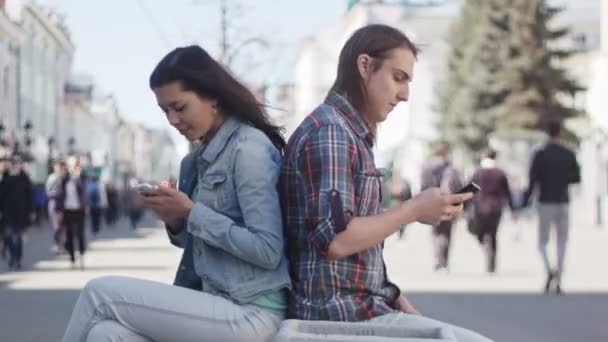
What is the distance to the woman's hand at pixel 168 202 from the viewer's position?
159 inches

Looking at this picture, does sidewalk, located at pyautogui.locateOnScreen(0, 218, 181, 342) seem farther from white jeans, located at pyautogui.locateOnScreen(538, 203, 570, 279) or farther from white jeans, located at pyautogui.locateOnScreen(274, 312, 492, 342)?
white jeans, located at pyautogui.locateOnScreen(274, 312, 492, 342)

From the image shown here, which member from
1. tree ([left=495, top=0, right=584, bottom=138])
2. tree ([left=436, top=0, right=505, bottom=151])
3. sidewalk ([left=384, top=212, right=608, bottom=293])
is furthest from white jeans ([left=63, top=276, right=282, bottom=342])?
tree ([left=436, top=0, right=505, bottom=151])

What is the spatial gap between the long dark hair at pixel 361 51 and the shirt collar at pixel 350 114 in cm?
3

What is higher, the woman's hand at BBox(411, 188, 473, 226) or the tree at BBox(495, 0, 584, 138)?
the tree at BBox(495, 0, 584, 138)

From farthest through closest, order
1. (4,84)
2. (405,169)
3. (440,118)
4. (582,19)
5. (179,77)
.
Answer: (582,19), (405,169), (440,118), (4,84), (179,77)

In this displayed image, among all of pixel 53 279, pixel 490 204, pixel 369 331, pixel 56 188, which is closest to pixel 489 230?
pixel 490 204

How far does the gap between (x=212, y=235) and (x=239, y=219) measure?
5.0 inches

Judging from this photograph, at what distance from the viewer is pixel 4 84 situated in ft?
196

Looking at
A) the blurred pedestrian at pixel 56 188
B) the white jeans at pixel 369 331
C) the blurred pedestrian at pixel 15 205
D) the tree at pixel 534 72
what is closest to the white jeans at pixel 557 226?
the blurred pedestrian at pixel 56 188

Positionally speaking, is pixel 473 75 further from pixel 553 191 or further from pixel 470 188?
pixel 470 188

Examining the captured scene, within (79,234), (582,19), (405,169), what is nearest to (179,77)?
(79,234)

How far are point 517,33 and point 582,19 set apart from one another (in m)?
39.1

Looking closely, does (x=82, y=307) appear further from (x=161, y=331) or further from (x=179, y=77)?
(x=179, y=77)

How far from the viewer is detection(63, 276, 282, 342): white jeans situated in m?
3.86
